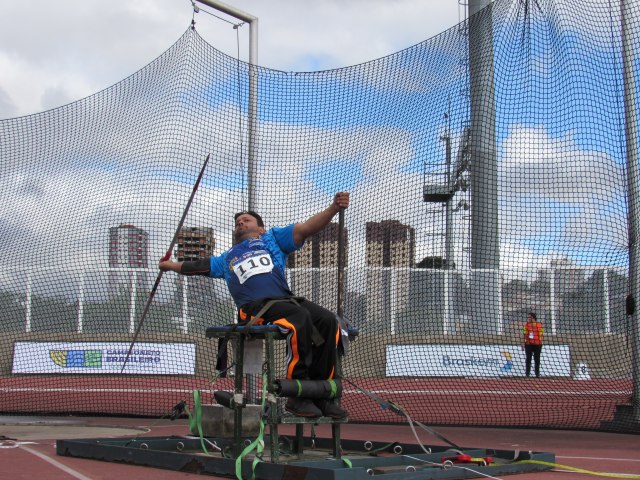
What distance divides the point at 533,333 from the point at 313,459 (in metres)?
7.92

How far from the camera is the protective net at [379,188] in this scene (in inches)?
328

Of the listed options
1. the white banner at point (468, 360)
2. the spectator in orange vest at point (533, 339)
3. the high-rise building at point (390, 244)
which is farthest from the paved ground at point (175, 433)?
the white banner at point (468, 360)

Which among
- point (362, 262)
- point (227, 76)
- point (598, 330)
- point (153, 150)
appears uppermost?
point (227, 76)

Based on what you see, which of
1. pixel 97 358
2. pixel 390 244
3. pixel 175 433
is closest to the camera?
pixel 175 433

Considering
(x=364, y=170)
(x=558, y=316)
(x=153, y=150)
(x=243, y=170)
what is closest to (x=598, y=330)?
(x=558, y=316)

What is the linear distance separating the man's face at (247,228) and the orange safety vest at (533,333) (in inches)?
264

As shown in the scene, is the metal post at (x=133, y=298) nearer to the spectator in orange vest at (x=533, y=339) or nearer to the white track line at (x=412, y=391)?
the white track line at (x=412, y=391)

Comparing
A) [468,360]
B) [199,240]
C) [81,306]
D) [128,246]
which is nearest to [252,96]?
[199,240]

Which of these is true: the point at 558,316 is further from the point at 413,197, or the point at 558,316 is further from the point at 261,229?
the point at 261,229

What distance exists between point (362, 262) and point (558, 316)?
336 cm

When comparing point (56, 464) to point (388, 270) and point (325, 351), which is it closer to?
point (325, 351)

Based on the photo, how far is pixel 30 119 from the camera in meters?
10.3

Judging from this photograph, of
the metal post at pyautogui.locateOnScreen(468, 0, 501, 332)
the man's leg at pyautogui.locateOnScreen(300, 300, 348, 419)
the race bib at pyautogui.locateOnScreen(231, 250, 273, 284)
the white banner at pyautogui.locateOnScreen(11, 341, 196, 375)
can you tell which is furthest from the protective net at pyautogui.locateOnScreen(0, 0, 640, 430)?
the man's leg at pyautogui.locateOnScreen(300, 300, 348, 419)

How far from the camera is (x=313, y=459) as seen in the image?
545 centimetres
